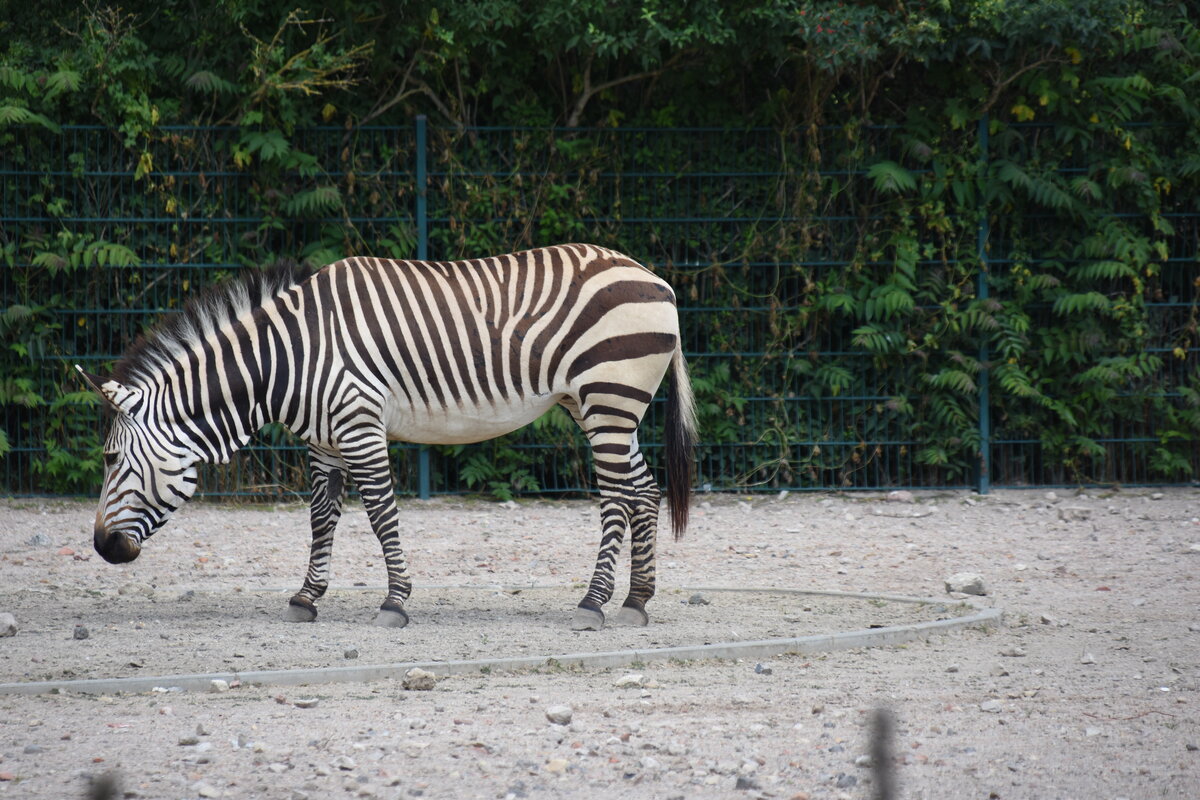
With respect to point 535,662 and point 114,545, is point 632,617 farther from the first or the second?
point 114,545

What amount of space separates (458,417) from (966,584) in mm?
2909

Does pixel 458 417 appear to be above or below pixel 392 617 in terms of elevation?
above

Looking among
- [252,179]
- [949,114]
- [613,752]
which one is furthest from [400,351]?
[949,114]

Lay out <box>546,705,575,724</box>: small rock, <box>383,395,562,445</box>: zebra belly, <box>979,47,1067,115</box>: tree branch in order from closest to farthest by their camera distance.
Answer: <box>546,705,575,724</box>: small rock
<box>383,395,562,445</box>: zebra belly
<box>979,47,1067,115</box>: tree branch

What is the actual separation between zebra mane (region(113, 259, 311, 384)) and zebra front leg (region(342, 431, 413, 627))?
3.13 feet

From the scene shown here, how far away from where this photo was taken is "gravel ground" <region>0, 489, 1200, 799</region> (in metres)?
3.80

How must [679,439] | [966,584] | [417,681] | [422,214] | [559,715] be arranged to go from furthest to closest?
[422,214] < [966,584] < [679,439] < [417,681] < [559,715]

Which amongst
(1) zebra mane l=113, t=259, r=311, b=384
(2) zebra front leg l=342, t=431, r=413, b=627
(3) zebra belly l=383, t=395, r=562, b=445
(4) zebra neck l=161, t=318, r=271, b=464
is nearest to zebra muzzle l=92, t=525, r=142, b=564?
(4) zebra neck l=161, t=318, r=271, b=464

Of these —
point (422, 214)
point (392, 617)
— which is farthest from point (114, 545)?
point (422, 214)

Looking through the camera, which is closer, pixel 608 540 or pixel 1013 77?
pixel 608 540

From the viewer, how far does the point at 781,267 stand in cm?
1070

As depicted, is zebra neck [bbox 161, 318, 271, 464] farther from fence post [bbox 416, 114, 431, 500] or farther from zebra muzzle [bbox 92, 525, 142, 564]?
fence post [bbox 416, 114, 431, 500]

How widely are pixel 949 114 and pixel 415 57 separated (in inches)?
176

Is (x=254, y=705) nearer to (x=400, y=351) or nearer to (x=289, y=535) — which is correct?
(x=400, y=351)
